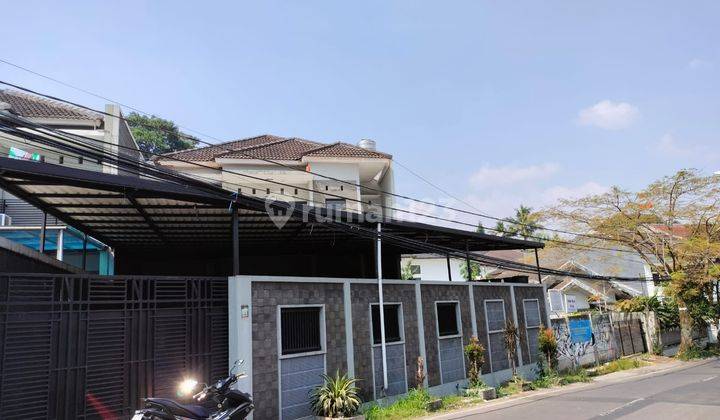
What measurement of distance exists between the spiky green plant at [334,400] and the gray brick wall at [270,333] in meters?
0.70

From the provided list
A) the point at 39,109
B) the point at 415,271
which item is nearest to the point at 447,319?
the point at 39,109

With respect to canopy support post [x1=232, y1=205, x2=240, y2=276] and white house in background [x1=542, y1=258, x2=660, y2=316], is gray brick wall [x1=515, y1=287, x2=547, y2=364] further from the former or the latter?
white house in background [x1=542, y1=258, x2=660, y2=316]

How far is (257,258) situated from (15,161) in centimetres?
1093

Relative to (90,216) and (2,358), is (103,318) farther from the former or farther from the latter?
(90,216)

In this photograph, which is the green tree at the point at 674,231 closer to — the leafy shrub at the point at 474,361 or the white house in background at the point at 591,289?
the white house in background at the point at 591,289

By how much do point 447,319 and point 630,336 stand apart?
45.5ft

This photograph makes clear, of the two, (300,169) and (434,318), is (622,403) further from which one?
(300,169)

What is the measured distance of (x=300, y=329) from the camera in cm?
1016

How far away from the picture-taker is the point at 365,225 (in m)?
12.8

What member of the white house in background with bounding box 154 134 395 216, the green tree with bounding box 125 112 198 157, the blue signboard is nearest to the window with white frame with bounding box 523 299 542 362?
the blue signboard

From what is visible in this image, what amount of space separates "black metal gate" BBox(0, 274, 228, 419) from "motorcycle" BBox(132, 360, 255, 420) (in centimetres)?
136

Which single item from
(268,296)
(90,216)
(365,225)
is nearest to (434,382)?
(365,225)

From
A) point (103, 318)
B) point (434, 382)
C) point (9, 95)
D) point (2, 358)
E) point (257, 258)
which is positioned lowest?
point (434, 382)

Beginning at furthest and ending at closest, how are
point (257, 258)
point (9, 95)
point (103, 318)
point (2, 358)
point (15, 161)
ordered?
point (9, 95), point (257, 258), point (103, 318), point (15, 161), point (2, 358)
